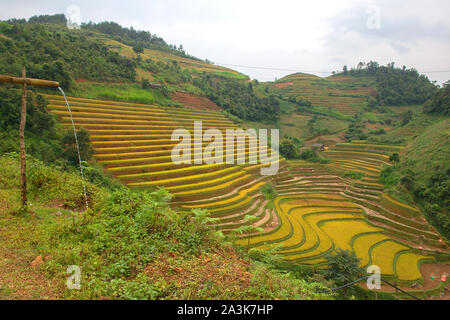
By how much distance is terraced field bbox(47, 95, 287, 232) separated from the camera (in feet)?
46.2

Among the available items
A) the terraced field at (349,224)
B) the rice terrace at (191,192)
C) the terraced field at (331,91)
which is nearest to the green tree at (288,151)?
the rice terrace at (191,192)

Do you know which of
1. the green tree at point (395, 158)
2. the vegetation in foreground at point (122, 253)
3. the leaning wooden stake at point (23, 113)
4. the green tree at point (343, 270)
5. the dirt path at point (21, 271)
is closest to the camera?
the dirt path at point (21, 271)

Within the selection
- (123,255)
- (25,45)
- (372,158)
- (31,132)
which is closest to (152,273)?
(123,255)

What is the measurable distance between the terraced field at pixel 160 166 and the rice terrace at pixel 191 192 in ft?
0.44

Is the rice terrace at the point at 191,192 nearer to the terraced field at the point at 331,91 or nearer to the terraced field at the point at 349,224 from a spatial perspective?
the terraced field at the point at 349,224

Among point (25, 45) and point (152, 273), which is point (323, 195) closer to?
point (152, 273)

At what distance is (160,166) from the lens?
16.0m

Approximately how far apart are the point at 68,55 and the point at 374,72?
76.7 m

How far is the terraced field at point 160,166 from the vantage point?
14.1 metres

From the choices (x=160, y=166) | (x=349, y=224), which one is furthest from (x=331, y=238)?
(x=160, y=166)

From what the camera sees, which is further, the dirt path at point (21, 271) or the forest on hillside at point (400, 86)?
the forest on hillside at point (400, 86)

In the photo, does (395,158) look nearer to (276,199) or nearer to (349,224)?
(349,224)

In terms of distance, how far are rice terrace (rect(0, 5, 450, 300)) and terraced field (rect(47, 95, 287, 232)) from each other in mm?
134

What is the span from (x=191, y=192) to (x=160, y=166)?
3513mm
